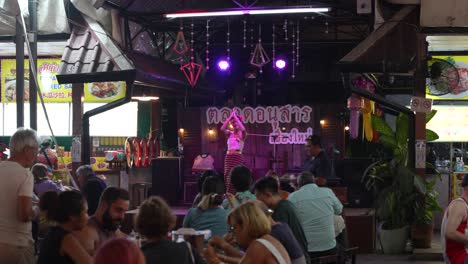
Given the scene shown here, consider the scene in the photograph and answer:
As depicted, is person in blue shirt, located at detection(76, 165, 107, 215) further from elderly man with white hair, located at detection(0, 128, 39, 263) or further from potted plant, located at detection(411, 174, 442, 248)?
potted plant, located at detection(411, 174, 442, 248)

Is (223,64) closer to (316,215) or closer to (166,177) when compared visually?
(166,177)

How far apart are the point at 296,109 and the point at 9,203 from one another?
508 inches

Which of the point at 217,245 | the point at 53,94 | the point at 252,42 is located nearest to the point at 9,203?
the point at 217,245

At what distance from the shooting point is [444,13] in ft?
42.3

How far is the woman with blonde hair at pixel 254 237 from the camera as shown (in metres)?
→ 5.09

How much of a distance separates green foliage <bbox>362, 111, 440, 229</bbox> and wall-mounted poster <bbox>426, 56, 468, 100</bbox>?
6.78 feet

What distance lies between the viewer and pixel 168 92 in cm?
1866

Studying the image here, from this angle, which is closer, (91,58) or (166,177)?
(91,58)

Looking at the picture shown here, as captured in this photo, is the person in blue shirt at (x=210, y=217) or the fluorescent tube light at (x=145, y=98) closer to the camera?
the person in blue shirt at (x=210, y=217)

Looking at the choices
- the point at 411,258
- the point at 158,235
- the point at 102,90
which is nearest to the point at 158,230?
the point at 158,235

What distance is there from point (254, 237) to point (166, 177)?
44.6ft

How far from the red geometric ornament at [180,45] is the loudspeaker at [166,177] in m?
3.15

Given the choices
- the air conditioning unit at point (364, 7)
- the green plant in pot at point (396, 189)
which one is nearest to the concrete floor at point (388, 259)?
the green plant in pot at point (396, 189)

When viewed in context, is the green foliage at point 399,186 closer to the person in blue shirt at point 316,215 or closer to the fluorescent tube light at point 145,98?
the fluorescent tube light at point 145,98
